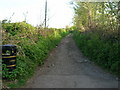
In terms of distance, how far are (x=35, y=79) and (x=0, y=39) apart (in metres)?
2.70

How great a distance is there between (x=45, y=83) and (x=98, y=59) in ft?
13.6

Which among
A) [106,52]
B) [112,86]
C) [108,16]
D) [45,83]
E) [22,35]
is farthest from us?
[108,16]

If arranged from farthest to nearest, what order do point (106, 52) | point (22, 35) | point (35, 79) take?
point (22, 35)
point (106, 52)
point (35, 79)

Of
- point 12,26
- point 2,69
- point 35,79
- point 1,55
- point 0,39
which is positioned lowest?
point 35,79

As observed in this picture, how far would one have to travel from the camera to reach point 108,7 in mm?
10633

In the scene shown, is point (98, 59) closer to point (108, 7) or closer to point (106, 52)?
point (106, 52)

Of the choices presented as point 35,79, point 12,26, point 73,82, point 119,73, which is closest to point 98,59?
point 119,73

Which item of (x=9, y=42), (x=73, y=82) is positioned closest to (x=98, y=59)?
Result: (x=73, y=82)

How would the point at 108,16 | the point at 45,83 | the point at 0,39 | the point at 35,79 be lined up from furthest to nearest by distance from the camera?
the point at 108,16, the point at 0,39, the point at 35,79, the point at 45,83

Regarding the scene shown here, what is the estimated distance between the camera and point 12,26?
1104cm

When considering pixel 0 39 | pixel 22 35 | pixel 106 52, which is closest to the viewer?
pixel 0 39

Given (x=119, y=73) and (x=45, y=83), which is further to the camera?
(x=119, y=73)

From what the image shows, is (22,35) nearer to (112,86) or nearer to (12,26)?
(12,26)

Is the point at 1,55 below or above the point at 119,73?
above
